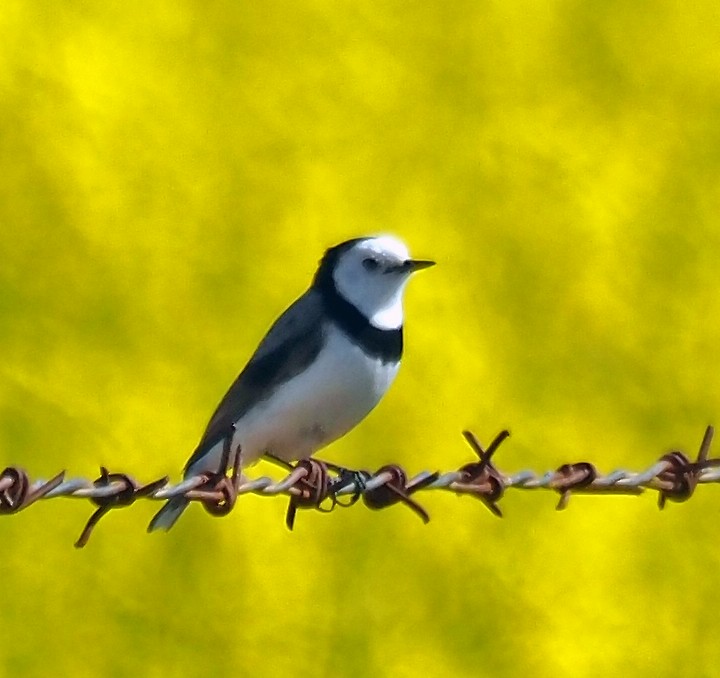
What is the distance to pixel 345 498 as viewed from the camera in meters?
3.54

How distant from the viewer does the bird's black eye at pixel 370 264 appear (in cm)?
343

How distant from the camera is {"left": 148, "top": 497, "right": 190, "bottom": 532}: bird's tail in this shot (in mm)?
3463

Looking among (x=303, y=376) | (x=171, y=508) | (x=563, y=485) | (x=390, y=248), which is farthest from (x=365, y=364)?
(x=563, y=485)

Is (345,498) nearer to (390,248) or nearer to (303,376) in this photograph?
(303,376)

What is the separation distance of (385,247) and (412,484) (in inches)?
46.7

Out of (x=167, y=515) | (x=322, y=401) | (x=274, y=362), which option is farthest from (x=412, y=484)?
(x=167, y=515)

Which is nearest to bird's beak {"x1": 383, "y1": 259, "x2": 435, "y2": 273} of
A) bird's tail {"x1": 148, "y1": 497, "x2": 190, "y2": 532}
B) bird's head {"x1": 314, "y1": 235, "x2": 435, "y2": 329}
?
bird's head {"x1": 314, "y1": 235, "x2": 435, "y2": 329}

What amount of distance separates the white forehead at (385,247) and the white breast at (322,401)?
0.87 ft

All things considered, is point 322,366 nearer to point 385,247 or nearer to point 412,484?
point 385,247

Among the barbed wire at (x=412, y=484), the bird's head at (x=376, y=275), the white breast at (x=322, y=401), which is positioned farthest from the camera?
the bird's head at (x=376, y=275)

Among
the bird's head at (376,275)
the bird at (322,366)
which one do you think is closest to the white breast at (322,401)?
the bird at (322,366)

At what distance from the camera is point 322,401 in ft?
10.6

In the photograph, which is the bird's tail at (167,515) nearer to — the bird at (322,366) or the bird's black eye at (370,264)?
the bird at (322,366)

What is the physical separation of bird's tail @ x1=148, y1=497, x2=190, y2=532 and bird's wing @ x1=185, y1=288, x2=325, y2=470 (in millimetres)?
111
